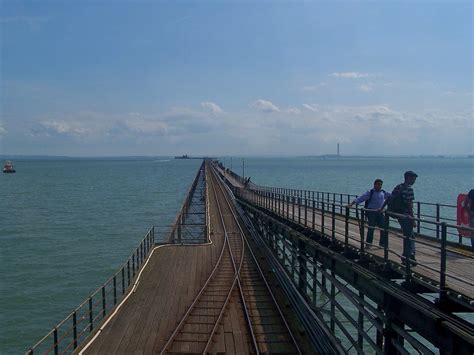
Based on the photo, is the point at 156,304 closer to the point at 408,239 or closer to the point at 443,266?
the point at 408,239

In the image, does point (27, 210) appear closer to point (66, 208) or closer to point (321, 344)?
point (66, 208)

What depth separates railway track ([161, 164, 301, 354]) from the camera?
36.7ft

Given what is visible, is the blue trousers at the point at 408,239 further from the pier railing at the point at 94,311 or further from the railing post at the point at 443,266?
the pier railing at the point at 94,311

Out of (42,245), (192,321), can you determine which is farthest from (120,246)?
(192,321)

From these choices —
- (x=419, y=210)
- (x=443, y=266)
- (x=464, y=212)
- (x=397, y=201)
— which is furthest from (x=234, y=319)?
(x=443, y=266)

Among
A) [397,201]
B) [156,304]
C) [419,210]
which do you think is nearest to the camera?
[397,201]

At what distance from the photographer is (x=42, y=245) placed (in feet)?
118

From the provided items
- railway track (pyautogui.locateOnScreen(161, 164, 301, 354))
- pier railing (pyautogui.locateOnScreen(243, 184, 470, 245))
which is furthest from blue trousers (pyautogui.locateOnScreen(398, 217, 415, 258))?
railway track (pyautogui.locateOnScreen(161, 164, 301, 354))

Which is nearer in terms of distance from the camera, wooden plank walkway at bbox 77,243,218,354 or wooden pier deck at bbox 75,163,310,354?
wooden pier deck at bbox 75,163,310,354

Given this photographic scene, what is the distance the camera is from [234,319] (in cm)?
1315

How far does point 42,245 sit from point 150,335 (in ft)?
89.5

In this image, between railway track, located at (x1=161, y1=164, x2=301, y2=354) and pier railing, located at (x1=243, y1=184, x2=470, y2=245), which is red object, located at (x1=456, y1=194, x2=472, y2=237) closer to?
pier railing, located at (x1=243, y1=184, x2=470, y2=245)

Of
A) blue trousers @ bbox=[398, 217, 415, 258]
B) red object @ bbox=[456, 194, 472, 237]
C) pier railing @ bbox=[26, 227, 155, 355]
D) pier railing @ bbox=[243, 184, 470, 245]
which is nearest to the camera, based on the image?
blue trousers @ bbox=[398, 217, 415, 258]

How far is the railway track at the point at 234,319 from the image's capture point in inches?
440
